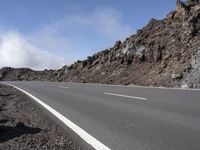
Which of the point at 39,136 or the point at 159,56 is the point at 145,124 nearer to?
the point at 39,136

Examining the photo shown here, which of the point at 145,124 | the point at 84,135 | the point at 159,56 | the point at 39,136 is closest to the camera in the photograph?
the point at 84,135

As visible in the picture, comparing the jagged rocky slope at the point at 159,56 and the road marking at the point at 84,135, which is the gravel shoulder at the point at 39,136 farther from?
the jagged rocky slope at the point at 159,56

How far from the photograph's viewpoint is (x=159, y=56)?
3334 centimetres

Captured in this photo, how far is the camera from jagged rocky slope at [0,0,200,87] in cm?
2670

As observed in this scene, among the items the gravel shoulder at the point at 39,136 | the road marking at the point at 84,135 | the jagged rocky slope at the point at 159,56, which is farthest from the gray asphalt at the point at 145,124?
the jagged rocky slope at the point at 159,56

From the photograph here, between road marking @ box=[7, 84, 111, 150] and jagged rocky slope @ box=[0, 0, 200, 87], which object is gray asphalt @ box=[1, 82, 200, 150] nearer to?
road marking @ box=[7, 84, 111, 150]

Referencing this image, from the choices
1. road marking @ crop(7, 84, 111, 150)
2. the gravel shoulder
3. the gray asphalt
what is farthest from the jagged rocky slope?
the gravel shoulder

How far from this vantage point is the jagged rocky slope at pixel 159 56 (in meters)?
26.7

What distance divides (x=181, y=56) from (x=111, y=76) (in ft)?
33.3

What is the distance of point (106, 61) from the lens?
43.9 meters

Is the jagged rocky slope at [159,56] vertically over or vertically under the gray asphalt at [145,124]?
over

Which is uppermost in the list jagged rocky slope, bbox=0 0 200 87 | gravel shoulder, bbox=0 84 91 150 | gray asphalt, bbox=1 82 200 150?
jagged rocky slope, bbox=0 0 200 87

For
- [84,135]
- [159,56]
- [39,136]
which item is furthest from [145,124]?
[159,56]

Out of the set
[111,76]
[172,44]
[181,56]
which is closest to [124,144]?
[181,56]
